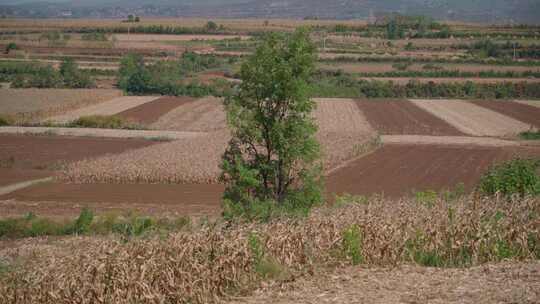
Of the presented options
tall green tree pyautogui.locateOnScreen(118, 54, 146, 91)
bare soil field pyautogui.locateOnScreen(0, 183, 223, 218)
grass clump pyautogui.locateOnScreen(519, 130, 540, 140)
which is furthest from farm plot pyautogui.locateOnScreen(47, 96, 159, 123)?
grass clump pyautogui.locateOnScreen(519, 130, 540, 140)

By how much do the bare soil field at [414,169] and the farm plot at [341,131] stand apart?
1.13 meters

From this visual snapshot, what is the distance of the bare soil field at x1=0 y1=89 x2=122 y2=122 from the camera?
67125 millimetres

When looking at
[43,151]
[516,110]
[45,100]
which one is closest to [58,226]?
[43,151]

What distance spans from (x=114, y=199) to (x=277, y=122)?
13.5 metres

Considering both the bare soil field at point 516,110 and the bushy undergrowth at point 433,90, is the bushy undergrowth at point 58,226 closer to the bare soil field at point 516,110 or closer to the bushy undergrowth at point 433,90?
the bare soil field at point 516,110

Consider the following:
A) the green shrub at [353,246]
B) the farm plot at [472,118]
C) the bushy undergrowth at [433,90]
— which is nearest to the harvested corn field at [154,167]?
the farm plot at [472,118]

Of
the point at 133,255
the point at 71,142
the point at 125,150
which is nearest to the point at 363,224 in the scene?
the point at 133,255

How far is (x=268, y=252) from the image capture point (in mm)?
11859

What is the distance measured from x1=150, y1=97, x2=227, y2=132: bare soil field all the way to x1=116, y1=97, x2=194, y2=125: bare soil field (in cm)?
69

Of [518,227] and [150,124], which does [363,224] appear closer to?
[518,227]

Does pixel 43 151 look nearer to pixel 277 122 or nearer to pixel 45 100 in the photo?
pixel 45 100

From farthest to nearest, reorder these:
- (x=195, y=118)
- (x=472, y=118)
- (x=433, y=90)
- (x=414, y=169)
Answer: (x=433, y=90) → (x=195, y=118) → (x=472, y=118) → (x=414, y=169)

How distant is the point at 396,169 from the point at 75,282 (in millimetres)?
32259

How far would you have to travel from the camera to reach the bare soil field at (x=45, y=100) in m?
67.1
